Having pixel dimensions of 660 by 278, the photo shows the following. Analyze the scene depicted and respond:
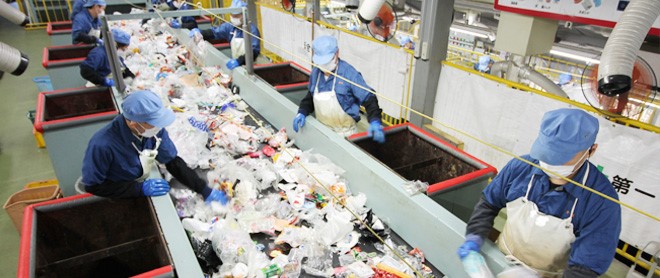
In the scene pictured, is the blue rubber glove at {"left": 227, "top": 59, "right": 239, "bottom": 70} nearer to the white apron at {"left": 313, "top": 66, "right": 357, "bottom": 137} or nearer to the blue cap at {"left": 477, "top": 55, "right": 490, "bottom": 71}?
the white apron at {"left": 313, "top": 66, "right": 357, "bottom": 137}

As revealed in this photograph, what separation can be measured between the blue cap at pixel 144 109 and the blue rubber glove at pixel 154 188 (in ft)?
1.22

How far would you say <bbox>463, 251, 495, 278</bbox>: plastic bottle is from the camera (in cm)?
176

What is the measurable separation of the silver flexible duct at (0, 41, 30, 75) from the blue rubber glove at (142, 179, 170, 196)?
106 centimetres

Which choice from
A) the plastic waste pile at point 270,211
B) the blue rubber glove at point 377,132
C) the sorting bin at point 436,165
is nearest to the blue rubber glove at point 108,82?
the plastic waste pile at point 270,211

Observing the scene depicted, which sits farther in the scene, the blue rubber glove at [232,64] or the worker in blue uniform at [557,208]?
the blue rubber glove at [232,64]

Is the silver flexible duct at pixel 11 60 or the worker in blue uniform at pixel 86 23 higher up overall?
the silver flexible duct at pixel 11 60

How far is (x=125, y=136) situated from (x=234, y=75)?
245 cm

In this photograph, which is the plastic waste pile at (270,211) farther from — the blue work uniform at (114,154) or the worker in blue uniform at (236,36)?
the worker in blue uniform at (236,36)

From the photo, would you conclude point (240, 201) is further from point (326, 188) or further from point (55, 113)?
point (55, 113)

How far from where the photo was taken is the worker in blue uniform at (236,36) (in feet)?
16.4

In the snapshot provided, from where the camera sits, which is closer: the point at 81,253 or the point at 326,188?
the point at 81,253

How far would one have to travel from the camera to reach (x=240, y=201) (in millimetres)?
2660

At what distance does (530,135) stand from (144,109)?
10.4 feet

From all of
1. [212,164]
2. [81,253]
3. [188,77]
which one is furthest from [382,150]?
[188,77]
